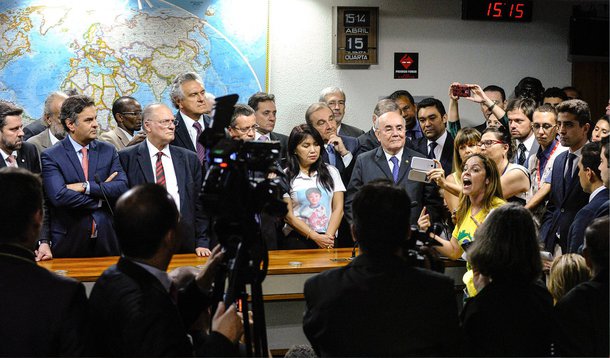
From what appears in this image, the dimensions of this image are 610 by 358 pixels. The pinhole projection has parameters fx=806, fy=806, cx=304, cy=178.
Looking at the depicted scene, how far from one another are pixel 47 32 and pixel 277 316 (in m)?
3.69

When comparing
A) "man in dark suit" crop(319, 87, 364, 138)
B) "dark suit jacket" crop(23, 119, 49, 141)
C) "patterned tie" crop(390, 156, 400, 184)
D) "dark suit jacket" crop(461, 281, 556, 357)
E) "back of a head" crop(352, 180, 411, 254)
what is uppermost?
"man in dark suit" crop(319, 87, 364, 138)

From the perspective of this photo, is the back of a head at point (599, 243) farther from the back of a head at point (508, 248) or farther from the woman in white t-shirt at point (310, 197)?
the woman in white t-shirt at point (310, 197)

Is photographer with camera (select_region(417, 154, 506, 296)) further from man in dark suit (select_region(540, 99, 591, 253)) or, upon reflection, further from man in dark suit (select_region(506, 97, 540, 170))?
man in dark suit (select_region(506, 97, 540, 170))

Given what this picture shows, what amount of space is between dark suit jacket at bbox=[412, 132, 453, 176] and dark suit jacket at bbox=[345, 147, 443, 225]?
1.79 ft

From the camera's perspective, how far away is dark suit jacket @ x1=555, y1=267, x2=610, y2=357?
2.53 m

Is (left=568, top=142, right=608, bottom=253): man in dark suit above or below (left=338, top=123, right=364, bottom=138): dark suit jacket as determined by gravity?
below

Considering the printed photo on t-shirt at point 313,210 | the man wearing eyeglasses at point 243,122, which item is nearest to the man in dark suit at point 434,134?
the printed photo on t-shirt at point 313,210

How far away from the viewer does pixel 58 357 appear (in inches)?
83.9

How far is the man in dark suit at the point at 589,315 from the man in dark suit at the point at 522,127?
3.45 m

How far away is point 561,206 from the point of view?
15.6ft

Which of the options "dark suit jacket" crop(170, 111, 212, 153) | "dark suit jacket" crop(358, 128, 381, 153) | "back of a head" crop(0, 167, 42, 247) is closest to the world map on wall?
"dark suit jacket" crop(358, 128, 381, 153)

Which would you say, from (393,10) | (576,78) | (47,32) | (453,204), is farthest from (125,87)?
(576,78)

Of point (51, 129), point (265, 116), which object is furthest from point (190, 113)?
point (51, 129)

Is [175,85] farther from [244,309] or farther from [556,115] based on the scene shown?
[244,309]
